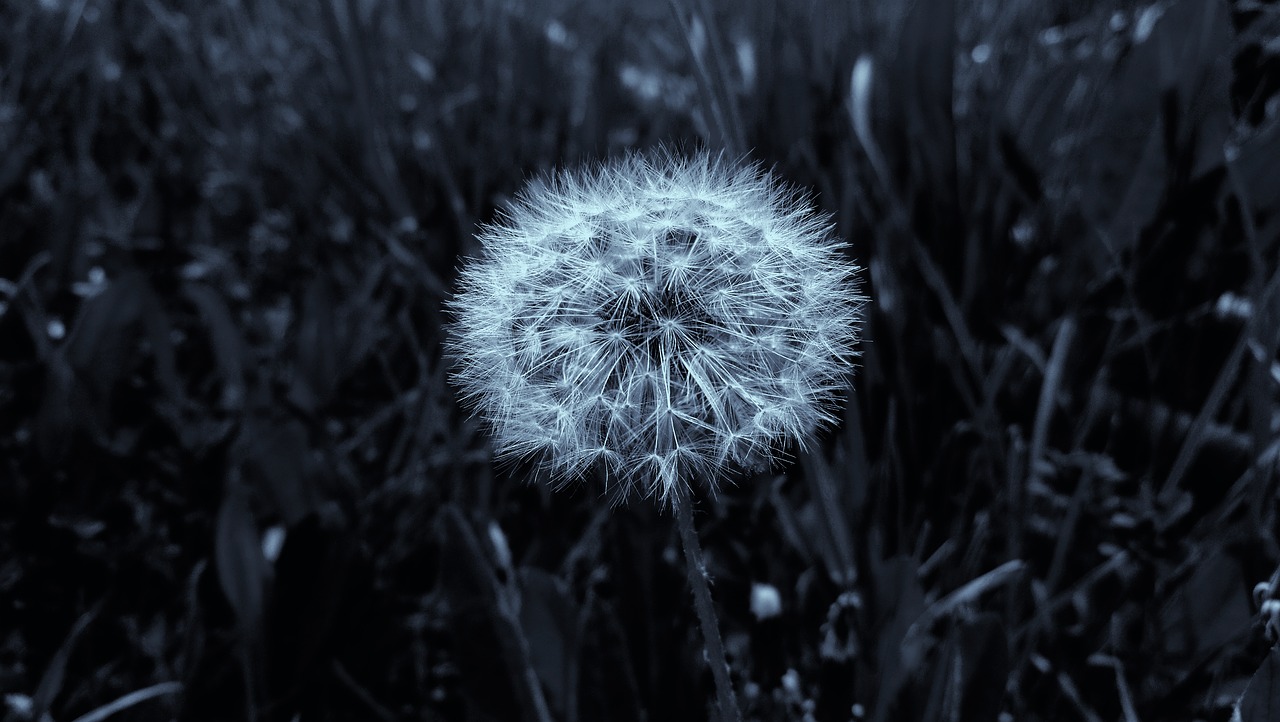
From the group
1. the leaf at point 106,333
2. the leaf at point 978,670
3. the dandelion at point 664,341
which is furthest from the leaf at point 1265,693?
the leaf at point 106,333

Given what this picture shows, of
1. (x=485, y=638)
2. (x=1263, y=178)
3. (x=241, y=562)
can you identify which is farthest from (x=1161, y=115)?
(x=241, y=562)

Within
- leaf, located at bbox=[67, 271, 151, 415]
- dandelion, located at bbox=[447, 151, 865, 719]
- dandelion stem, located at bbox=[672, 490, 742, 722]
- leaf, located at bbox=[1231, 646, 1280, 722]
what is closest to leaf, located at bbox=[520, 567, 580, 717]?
dandelion, located at bbox=[447, 151, 865, 719]

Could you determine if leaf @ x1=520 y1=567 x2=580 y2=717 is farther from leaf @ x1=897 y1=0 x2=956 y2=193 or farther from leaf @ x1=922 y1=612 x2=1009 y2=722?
leaf @ x1=897 y1=0 x2=956 y2=193

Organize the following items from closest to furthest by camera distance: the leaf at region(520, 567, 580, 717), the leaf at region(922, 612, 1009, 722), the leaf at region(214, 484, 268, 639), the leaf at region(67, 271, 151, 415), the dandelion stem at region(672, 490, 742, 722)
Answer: the dandelion stem at region(672, 490, 742, 722), the leaf at region(922, 612, 1009, 722), the leaf at region(520, 567, 580, 717), the leaf at region(214, 484, 268, 639), the leaf at region(67, 271, 151, 415)

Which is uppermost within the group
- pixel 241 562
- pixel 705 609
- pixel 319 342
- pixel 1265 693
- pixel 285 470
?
pixel 319 342

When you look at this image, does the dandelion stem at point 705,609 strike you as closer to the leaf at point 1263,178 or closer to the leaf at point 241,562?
the leaf at point 241,562

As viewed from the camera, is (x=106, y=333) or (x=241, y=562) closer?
(x=241, y=562)

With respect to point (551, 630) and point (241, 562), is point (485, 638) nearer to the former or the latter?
point (551, 630)
